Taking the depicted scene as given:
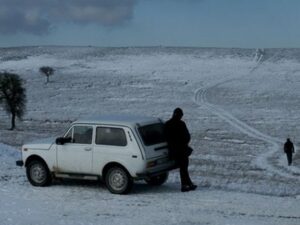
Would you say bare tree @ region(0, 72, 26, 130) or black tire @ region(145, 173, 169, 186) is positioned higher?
bare tree @ region(0, 72, 26, 130)

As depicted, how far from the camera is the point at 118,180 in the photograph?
13047mm

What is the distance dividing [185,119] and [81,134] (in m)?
50.4

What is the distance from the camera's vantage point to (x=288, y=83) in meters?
97.2

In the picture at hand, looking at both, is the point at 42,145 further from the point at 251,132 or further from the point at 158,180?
the point at 251,132

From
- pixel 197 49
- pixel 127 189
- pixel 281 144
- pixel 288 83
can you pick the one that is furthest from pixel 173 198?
pixel 197 49

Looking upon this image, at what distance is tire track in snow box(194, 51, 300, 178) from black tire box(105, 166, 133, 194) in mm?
17091

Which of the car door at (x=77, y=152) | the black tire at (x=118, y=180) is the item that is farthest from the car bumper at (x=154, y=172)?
the car door at (x=77, y=152)

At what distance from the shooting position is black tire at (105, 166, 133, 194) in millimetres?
12977

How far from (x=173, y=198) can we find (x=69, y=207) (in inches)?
86.0

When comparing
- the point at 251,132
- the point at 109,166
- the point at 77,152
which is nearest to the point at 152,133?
the point at 109,166

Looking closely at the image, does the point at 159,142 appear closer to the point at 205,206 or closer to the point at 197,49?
the point at 205,206

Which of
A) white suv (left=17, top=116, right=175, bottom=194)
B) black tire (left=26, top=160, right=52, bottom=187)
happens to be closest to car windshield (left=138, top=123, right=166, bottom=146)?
white suv (left=17, top=116, right=175, bottom=194)

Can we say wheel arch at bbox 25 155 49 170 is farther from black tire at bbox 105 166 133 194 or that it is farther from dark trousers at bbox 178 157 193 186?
dark trousers at bbox 178 157 193 186

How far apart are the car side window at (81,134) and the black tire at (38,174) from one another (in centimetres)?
95
